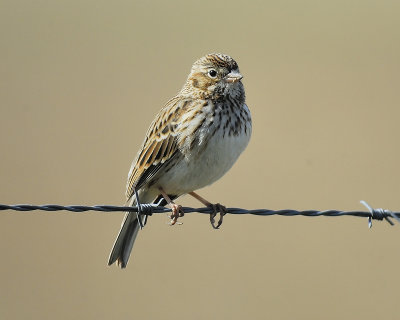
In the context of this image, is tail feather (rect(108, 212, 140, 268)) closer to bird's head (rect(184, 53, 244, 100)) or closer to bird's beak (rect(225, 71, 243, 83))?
bird's head (rect(184, 53, 244, 100))

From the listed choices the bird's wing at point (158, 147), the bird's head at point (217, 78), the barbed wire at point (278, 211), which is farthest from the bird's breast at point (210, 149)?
the barbed wire at point (278, 211)

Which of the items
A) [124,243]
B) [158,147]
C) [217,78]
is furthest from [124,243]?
[217,78]

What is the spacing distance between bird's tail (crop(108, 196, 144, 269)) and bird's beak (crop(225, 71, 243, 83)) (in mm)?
1323

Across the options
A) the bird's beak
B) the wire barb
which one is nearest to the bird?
the bird's beak

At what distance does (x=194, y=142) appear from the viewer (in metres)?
6.22

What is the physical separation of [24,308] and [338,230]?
4226 mm

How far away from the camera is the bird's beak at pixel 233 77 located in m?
6.49

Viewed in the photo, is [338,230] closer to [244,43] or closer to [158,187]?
[158,187]

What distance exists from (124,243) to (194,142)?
1.06 m

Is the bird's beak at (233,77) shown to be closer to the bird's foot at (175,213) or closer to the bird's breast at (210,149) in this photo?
the bird's breast at (210,149)

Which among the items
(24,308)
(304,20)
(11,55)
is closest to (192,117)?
(24,308)

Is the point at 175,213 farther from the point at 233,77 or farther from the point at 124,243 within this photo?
the point at 233,77

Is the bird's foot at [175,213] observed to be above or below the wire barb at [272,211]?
above

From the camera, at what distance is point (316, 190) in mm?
11602
